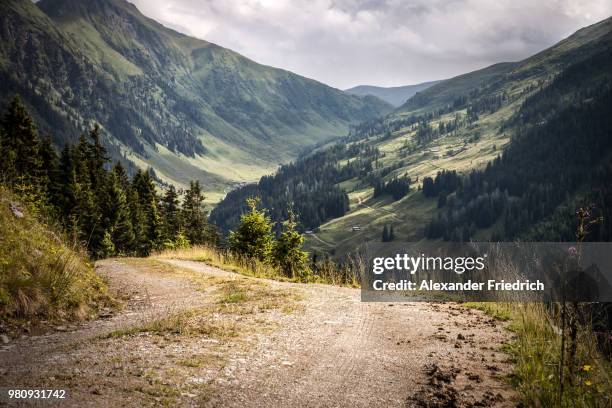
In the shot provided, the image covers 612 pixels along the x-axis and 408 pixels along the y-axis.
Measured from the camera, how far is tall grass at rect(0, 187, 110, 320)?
33.3 ft

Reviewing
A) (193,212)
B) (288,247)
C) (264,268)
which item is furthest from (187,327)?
(193,212)

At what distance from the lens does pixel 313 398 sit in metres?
6.62

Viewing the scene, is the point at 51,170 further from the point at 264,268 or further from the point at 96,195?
the point at 264,268

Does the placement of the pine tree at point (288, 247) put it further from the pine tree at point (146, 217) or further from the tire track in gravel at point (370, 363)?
the pine tree at point (146, 217)

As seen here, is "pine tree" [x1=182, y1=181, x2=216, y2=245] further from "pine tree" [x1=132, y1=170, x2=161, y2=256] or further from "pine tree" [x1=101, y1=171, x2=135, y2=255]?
"pine tree" [x1=101, y1=171, x2=135, y2=255]

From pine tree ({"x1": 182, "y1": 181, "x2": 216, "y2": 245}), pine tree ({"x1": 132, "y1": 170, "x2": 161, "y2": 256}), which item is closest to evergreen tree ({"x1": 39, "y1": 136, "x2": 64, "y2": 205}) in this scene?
pine tree ({"x1": 132, "y1": 170, "x2": 161, "y2": 256})

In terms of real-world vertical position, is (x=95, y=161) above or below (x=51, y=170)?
above

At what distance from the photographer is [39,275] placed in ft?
36.6

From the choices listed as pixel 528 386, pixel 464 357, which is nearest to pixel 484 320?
pixel 464 357

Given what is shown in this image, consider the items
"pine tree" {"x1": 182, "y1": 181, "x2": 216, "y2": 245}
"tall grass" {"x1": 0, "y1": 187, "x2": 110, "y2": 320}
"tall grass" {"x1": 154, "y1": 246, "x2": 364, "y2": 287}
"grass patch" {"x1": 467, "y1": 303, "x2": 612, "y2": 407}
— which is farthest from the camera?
"pine tree" {"x1": 182, "y1": 181, "x2": 216, "y2": 245}

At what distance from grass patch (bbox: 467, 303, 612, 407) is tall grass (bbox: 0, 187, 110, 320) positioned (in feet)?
33.4

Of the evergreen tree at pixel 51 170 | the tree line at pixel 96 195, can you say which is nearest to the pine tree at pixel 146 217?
the tree line at pixel 96 195

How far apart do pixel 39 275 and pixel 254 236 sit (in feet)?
66.1

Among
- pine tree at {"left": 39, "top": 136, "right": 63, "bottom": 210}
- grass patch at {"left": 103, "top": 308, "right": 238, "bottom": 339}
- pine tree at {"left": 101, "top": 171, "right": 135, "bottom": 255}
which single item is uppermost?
pine tree at {"left": 39, "top": 136, "right": 63, "bottom": 210}
